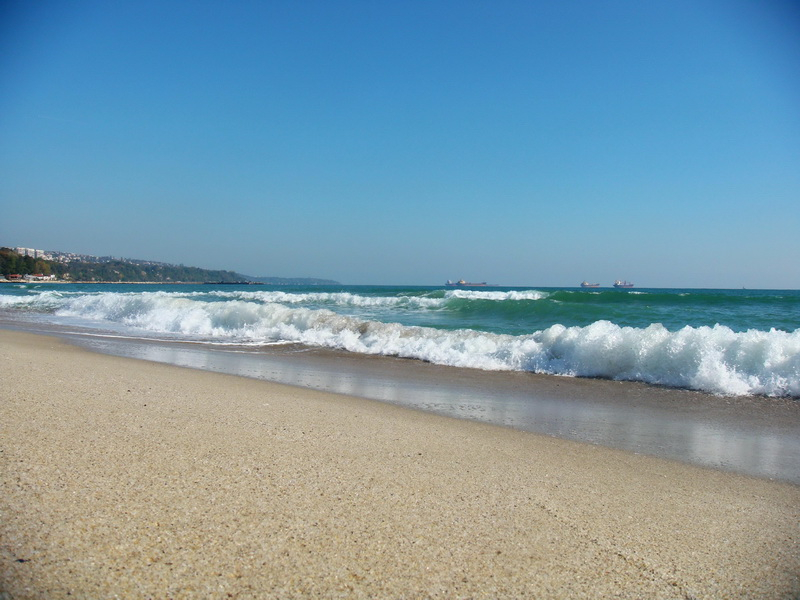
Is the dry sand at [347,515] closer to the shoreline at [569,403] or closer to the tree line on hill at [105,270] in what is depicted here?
the shoreline at [569,403]

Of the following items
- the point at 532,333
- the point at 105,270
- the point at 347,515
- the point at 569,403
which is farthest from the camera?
the point at 105,270

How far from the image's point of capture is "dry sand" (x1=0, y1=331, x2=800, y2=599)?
76.0 inches

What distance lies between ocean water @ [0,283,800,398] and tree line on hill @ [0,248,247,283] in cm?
7360

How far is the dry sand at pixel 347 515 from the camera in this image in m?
1.93

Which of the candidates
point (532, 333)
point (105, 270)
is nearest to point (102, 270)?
point (105, 270)

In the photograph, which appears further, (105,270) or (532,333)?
(105,270)

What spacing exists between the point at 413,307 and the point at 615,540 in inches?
845

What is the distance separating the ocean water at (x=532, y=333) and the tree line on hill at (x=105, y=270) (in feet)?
241

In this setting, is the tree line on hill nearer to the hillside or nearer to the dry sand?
the hillside

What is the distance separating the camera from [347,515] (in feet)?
8.05

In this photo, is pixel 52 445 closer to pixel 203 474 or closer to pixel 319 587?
pixel 203 474

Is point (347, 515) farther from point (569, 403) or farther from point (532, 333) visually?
point (532, 333)

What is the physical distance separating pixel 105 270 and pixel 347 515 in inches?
4186

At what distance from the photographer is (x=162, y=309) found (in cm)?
1903
